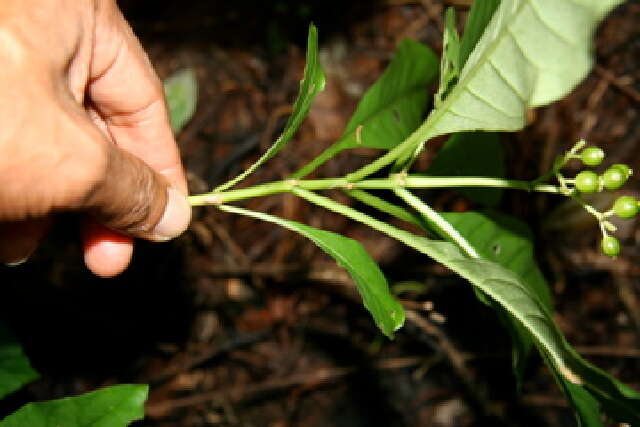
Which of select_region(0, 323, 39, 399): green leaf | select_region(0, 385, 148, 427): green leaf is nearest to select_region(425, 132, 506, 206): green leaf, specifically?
select_region(0, 385, 148, 427): green leaf

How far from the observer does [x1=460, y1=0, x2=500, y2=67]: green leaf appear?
1150mm

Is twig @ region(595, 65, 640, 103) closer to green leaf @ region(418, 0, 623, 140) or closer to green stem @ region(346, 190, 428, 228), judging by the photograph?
green stem @ region(346, 190, 428, 228)

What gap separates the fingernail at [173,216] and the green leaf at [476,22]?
85 centimetres

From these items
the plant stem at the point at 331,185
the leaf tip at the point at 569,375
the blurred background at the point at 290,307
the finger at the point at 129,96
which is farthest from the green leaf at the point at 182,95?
the leaf tip at the point at 569,375

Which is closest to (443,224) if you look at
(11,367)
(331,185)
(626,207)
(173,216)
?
Result: (331,185)

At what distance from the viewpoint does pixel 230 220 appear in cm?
284

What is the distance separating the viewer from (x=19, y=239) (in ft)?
5.34

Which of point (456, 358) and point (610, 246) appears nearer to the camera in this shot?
point (610, 246)

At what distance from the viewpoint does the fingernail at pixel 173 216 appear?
1605 mm

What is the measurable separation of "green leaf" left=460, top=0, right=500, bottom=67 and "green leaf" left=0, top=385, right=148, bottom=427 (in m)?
1.12

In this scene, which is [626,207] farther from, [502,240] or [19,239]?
[19,239]

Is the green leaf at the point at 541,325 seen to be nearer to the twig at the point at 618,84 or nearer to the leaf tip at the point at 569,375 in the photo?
the leaf tip at the point at 569,375

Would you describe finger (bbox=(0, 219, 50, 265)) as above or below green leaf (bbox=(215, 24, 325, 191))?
below

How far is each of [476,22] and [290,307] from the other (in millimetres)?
1829
